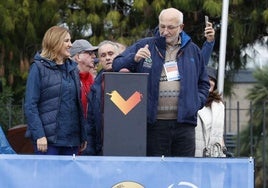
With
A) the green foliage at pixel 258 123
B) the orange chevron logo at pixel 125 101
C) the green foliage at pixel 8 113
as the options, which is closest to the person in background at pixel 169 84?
the orange chevron logo at pixel 125 101

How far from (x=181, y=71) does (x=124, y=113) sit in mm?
708

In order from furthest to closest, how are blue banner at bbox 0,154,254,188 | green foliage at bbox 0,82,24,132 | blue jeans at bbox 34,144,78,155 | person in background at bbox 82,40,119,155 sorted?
green foliage at bbox 0,82,24,132 → person in background at bbox 82,40,119,155 → blue jeans at bbox 34,144,78,155 → blue banner at bbox 0,154,254,188

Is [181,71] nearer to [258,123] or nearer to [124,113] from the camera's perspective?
[124,113]

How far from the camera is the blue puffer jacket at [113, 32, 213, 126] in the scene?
6.35 metres

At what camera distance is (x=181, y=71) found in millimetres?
6402

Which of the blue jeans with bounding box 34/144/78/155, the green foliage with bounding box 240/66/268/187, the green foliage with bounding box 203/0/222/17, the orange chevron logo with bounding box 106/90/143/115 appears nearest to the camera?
the orange chevron logo with bounding box 106/90/143/115

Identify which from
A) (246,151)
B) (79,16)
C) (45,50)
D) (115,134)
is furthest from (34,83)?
(246,151)

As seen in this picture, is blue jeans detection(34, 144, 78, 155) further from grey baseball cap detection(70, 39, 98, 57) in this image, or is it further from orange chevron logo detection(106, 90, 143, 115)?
grey baseball cap detection(70, 39, 98, 57)

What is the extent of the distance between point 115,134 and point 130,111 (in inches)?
7.3

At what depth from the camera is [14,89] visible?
38.3ft

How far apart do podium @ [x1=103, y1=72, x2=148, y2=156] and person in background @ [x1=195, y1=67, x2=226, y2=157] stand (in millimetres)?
1230

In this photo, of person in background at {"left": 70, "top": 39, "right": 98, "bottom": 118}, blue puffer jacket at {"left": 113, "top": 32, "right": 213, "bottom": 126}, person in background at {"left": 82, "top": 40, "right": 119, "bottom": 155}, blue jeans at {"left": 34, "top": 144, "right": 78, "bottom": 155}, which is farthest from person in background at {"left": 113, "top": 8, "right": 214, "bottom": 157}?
person in background at {"left": 70, "top": 39, "right": 98, "bottom": 118}

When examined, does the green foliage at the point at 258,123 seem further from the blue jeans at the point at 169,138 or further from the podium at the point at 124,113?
the podium at the point at 124,113

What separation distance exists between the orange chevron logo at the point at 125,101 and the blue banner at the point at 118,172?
379 mm
